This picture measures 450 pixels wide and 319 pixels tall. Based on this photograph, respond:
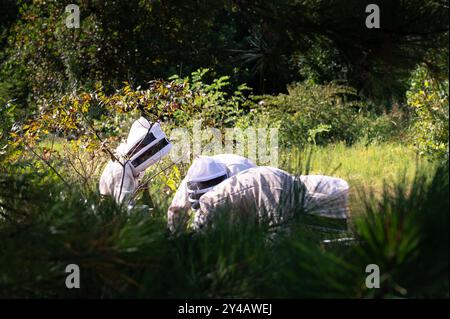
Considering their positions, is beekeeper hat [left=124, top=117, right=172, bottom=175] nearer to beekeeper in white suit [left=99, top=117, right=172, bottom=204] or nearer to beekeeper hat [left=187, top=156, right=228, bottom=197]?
beekeeper in white suit [left=99, top=117, right=172, bottom=204]

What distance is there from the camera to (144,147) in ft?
20.1

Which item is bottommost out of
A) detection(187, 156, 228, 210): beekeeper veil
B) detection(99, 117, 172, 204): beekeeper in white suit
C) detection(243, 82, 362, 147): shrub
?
detection(187, 156, 228, 210): beekeeper veil

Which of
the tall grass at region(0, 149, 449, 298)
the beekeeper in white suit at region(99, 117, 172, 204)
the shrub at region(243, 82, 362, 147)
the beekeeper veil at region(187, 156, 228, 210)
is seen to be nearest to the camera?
the tall grass at region(0, 149, 449, 298)

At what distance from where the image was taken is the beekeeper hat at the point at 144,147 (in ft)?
20.0

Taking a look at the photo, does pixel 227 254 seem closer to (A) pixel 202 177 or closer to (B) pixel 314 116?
(A) pixel 202 177

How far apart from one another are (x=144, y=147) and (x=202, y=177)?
887 millimetres

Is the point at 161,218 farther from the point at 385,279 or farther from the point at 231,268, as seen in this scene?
the point at 385,279

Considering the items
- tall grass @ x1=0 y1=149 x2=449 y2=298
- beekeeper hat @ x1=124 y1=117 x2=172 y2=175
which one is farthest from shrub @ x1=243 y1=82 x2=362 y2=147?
tall grass @ x1=0 y1=149 x2=449 y2=298

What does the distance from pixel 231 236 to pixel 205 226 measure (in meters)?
0.26

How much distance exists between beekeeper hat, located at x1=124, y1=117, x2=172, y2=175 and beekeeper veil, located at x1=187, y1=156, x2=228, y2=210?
0.71 m

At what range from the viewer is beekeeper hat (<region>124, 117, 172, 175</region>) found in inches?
241

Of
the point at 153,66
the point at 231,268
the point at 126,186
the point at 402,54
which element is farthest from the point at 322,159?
the point at 231,268
